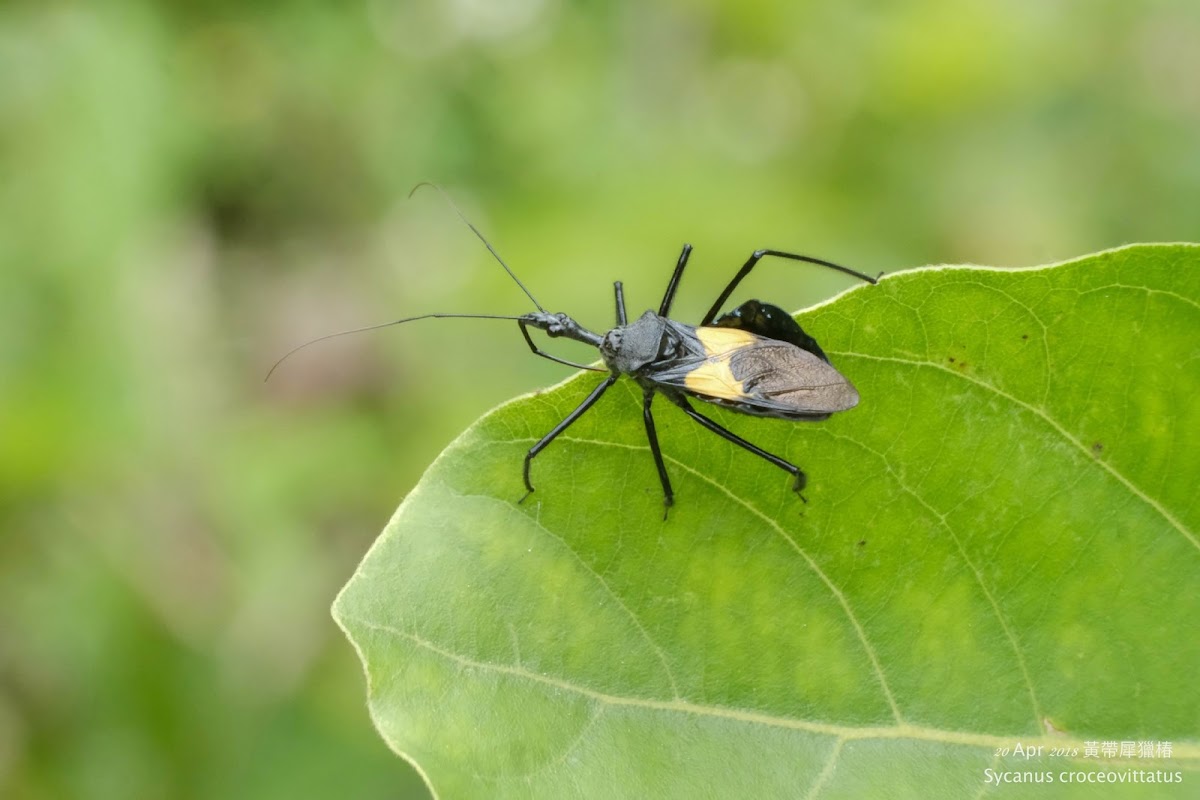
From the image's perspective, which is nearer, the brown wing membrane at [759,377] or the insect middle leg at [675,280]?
the brown wing membrane at [759,377]

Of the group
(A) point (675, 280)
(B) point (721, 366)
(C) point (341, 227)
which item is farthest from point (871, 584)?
(C) point (341, 227)

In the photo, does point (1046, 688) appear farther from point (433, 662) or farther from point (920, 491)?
point (433, 662)

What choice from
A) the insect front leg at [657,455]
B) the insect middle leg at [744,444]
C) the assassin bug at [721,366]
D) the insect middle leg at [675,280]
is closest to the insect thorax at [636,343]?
the assassin bug at [721,366]

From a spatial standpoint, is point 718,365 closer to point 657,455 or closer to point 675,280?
point 675,280

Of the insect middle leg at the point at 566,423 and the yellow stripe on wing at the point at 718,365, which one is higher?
the insect middle leg at the point at 566,423

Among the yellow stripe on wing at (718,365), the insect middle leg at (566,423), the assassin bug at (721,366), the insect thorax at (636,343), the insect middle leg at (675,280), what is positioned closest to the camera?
the insect middle leg at (566,423)

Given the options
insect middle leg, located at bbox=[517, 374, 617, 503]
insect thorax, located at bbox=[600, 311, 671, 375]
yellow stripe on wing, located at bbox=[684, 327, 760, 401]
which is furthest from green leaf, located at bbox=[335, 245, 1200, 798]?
insect thorax, located at bbox=[600, 311, 671, 375]

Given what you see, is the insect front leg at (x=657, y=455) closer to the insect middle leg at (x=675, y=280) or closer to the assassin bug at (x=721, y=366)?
the assassin bug at (x=721, y=366)

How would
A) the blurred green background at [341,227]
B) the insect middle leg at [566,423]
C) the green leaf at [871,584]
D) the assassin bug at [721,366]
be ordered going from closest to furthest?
the green leaf at [871,584], the insect middle leg at [566,423], the assassin bug at [721,366], the blurred green background at [341,227]
